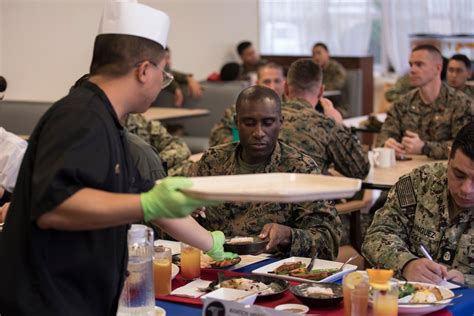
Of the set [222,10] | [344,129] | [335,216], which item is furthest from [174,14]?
[335,216]

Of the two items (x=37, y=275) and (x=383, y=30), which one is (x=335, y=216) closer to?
(x=37, y=275)

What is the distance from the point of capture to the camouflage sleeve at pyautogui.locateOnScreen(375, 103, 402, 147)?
584 cm

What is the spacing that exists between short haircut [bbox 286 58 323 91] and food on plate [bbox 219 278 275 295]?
241 cm

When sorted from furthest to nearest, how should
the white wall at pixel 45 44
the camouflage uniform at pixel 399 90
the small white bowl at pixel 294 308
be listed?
the camouflage uniform at pixel 399 90 → the white wall at pixel 45 44 → the small white bowl at pixel 294 308

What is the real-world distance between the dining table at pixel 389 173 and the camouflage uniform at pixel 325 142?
0.31 feet

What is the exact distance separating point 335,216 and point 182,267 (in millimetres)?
905

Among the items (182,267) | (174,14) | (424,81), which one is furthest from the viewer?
(174,14)

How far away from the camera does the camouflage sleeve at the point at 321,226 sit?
3379 millimetres

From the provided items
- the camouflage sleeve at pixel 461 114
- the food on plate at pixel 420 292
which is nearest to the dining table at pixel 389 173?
the camouflage sleeve at pixel 461 114

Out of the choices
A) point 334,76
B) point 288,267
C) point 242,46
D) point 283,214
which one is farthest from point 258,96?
point 242,46

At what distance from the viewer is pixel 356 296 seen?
232cm

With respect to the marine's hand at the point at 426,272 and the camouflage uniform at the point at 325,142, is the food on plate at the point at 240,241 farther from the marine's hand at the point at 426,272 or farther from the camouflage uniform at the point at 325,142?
the camouflage uniform at the point at 325,142

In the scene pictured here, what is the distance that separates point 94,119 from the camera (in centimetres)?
196

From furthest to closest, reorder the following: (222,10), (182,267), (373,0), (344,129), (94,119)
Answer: (373,0) → (222,10) → (344,129) → (182,267) → (94,119)
